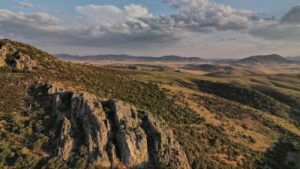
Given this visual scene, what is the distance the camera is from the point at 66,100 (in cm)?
4909

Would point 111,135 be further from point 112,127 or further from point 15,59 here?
point 15,59

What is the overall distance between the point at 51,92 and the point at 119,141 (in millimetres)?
15377

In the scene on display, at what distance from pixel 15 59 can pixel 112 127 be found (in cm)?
3121

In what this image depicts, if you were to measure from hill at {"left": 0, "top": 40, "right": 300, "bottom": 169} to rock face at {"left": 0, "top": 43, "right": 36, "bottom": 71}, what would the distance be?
21 cm

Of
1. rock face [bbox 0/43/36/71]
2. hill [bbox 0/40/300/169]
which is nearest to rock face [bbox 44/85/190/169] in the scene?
hill [bbox 0/40/300/169]

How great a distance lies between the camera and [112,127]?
46.5 meters

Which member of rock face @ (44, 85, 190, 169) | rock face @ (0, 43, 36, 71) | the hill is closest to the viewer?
the hill

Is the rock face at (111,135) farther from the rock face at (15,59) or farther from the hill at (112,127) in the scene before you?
the rock face at (15,59)

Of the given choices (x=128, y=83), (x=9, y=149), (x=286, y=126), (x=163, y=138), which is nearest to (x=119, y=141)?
(x=163, y=138)

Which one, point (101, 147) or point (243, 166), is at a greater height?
point (101, 147)

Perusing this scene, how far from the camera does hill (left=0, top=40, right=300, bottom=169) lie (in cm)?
4138

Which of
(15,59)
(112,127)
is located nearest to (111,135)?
(112,127)

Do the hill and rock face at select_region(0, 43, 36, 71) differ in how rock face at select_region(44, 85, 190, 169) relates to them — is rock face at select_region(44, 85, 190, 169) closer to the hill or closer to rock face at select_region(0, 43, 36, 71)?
the hill

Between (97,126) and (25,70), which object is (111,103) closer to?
(97,126)
